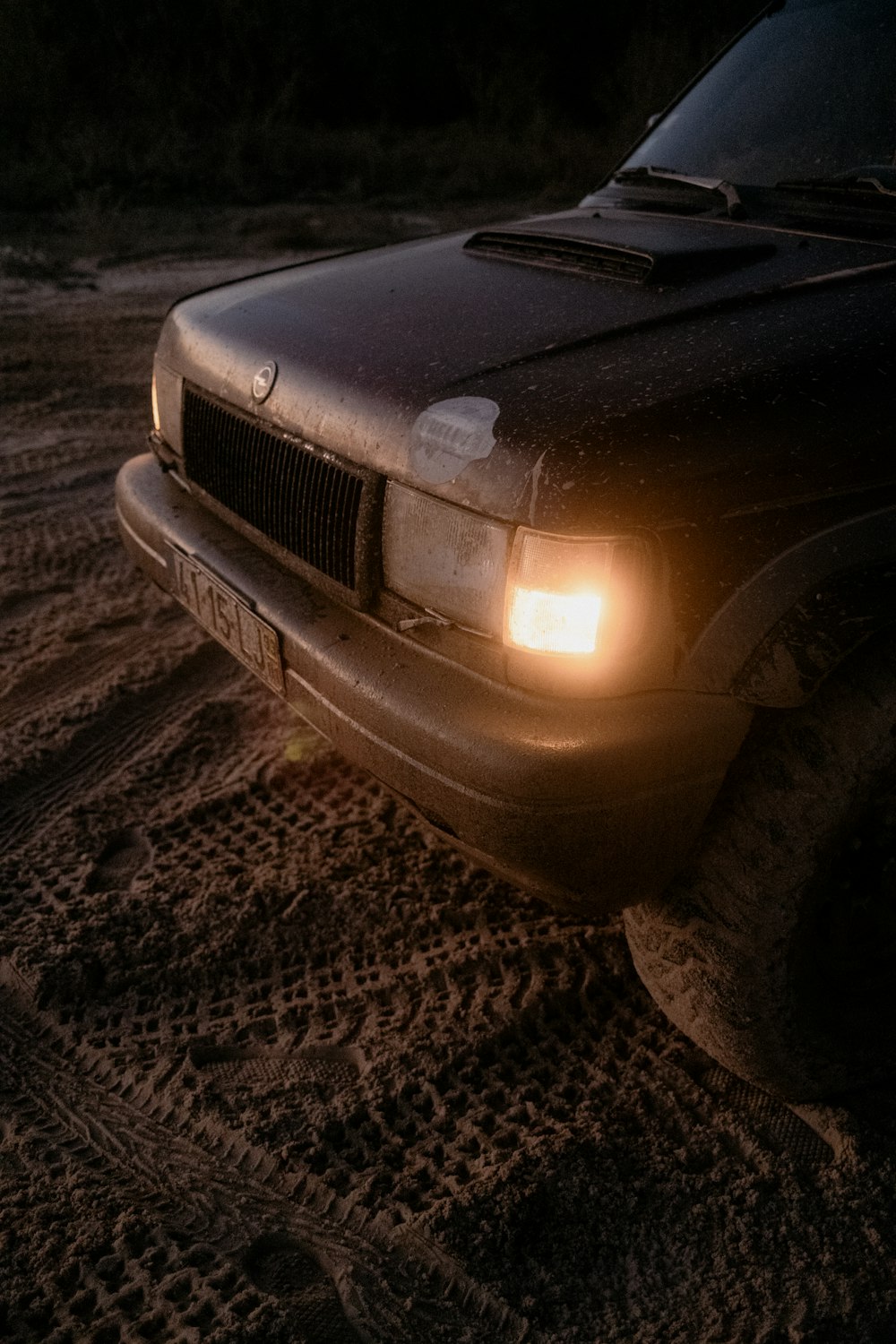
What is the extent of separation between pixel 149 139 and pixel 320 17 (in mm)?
6684

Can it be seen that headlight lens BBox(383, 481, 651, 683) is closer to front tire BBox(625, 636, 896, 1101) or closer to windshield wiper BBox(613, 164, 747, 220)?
front tire BBox(625, 636, 896, 1101)

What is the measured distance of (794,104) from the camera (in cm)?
278

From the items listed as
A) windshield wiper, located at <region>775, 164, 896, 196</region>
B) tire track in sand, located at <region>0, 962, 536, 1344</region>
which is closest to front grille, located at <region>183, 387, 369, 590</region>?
tire track in sand, located at <region>0, 962, 536, 1344</region>

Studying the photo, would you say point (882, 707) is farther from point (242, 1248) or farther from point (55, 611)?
point (55, 611)

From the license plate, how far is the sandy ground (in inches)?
25.4

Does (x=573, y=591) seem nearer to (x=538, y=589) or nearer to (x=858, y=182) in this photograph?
(x=538, y=589)

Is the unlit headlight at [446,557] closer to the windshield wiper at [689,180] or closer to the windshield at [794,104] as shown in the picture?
the windshield wiper at [689,180]

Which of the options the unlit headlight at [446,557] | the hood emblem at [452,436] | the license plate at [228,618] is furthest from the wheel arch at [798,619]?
the license plate at [228,618]

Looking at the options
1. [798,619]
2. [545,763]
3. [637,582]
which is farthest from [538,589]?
[798,619]

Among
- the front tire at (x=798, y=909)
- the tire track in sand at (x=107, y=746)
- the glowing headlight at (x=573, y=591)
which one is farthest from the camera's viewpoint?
the tire track in sand at (x=107, y=746)

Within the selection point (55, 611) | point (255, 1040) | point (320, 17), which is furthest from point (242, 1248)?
point (320, 17)

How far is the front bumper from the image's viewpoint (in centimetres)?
165

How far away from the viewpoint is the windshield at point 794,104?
2594 millimetres

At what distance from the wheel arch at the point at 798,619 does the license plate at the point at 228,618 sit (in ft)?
3.10
